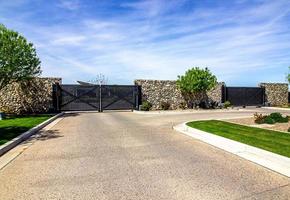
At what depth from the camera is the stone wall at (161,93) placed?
26.7 meters

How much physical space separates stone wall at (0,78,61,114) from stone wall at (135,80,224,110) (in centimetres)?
808

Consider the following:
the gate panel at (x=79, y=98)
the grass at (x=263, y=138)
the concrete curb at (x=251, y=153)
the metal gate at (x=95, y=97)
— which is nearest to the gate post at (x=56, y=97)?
the metal gate at (x=95, y=97)

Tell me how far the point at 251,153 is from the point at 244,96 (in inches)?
977

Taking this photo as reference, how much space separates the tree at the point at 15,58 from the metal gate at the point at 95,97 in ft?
13.3

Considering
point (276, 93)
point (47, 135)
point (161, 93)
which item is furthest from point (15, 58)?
point (276, 93)

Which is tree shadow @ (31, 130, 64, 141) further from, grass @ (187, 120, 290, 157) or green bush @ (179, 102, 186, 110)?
green bush @ (179, 102, 186, 110)

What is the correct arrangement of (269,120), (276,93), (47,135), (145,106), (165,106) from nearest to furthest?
1. (47,135)
2. (269,120)
3. (145,106)
4. (165,106)
5. (276,93)

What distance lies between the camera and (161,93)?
27047 mm

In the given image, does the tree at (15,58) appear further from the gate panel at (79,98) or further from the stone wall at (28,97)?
the gate panel at (79,98)

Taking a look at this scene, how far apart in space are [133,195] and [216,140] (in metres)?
5.97

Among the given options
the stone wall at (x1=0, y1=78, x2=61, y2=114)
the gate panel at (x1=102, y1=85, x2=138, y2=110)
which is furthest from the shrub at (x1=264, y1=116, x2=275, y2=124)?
the stone wall at (x1=0, y1=78, x2=61, y2=114)

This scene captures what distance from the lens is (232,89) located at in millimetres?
30969

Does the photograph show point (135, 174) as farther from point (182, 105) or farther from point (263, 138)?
point (182, 105)

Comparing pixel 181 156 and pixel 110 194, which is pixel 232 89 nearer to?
pixel 181 156
